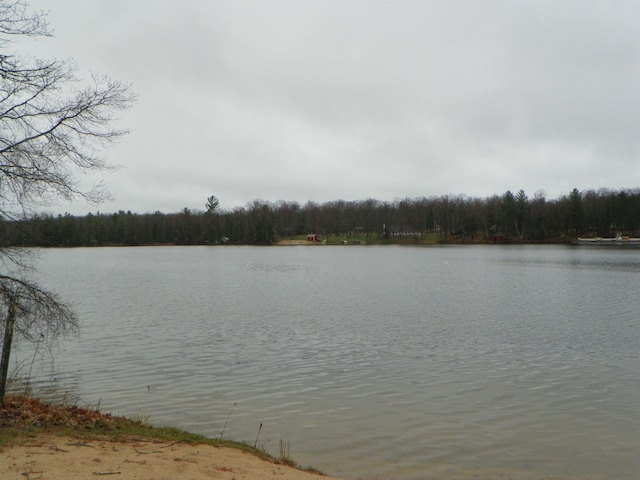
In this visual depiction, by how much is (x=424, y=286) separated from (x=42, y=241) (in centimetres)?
3126

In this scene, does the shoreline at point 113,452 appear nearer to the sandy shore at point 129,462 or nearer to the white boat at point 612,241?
the sandy shore at point 129,462

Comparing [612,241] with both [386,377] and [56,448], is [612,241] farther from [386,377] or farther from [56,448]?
[56,448]

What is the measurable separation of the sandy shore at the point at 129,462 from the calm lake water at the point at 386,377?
5.22ft

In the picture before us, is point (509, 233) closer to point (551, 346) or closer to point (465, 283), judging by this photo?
point (465, 283)

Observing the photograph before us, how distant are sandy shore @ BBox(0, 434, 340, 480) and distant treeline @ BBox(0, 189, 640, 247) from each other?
353 ft

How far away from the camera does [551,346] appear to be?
1792cm

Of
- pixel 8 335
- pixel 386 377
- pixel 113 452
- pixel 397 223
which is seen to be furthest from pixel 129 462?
pixel 397 223

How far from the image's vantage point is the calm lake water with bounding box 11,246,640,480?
909cm

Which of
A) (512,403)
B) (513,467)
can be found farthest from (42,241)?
(512,403)

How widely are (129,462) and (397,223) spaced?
157020 millimetres

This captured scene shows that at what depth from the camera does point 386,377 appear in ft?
45.6

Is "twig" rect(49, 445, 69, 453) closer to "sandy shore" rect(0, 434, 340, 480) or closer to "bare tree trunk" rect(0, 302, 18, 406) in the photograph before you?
"sandy shore" rect(0, 434, 340, 480)

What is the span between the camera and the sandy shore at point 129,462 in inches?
241

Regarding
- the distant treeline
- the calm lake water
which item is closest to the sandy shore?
the calm lake water
